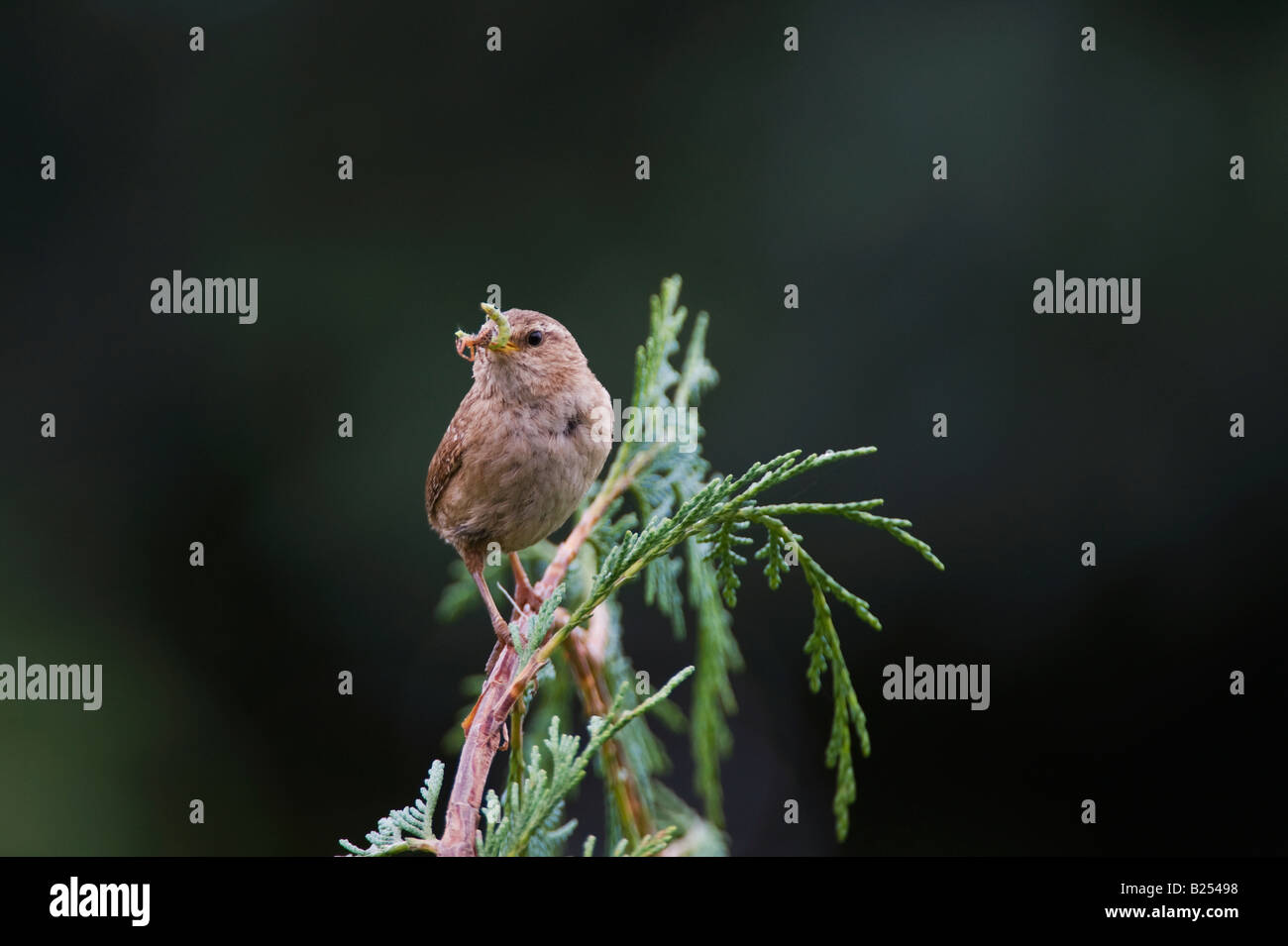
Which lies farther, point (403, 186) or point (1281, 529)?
point (403, 186)

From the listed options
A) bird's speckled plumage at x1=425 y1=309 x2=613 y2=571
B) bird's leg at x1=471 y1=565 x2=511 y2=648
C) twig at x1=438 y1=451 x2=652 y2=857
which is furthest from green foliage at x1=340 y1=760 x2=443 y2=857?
bird's speckled plumage at x1=425 y1=309 x2=613 y2=571

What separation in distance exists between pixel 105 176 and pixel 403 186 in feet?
3.84

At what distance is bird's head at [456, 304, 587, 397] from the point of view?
6.66 ft

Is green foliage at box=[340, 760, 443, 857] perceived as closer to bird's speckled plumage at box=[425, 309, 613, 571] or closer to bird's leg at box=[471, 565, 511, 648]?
bird's leg at box=[471, 565, 511, 648]

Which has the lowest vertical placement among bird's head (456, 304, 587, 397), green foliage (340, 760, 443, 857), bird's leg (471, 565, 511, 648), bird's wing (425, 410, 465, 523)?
green foliage (340, 760, 443, 857)

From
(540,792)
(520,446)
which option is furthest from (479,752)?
(520,446)

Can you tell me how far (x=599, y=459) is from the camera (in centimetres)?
199

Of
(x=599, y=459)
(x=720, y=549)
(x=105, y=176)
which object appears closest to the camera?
(x=720, y=549)

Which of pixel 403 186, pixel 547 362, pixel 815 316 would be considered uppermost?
pixel 403 186

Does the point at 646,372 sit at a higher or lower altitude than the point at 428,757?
higher

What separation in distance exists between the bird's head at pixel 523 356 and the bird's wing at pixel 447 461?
117 mm

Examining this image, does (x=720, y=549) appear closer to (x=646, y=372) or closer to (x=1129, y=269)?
(x=646, y=372)

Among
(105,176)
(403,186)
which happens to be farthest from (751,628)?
(105,176)

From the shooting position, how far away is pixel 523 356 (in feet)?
6.76
